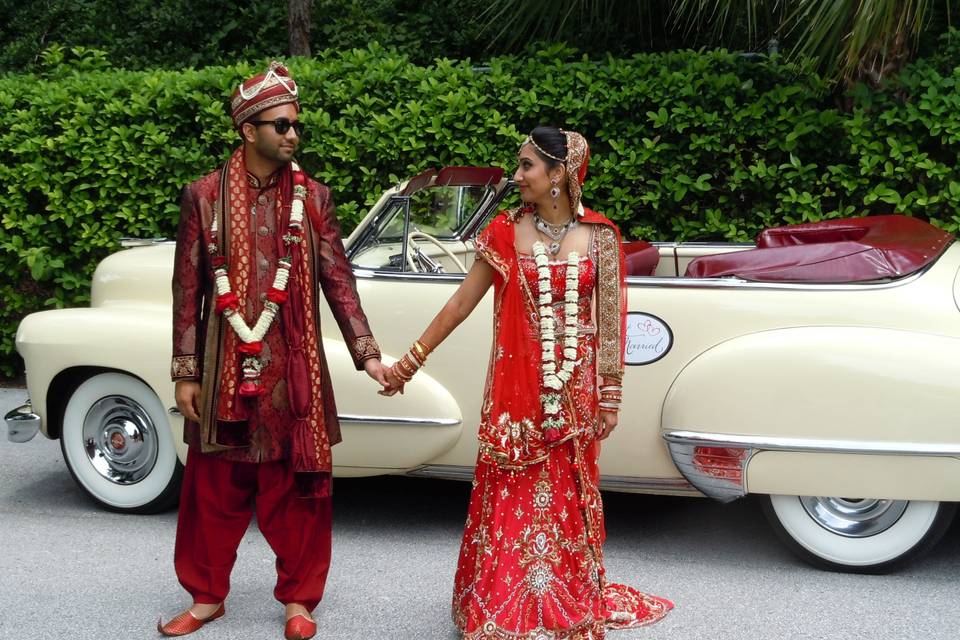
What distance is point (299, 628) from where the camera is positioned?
376cm

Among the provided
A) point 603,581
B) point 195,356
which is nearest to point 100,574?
point 195,356

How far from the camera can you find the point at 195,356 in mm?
3670

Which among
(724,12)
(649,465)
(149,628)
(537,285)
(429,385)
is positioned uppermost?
(724,12)

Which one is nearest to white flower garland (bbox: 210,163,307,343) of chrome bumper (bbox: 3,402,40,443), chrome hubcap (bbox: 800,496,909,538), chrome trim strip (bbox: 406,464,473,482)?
chrome trim strip (bbox: 406,464,473,482)

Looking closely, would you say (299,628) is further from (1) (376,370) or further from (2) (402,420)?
(2) (402,420)

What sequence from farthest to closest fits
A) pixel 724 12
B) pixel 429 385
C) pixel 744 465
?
pixel 724 12
pixel 429 385
pixel 744 465

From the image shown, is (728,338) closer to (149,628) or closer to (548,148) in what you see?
(548,148)

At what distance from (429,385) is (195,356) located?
120 centimetres

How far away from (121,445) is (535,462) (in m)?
2.37

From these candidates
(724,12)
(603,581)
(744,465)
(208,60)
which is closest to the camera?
(603,581)

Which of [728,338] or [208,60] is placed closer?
→ [728,338]

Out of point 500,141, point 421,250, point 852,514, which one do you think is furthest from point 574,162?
point 500,141

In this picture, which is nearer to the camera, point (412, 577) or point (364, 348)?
point (364, 348)

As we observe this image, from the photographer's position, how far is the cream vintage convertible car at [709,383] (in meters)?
4.06
